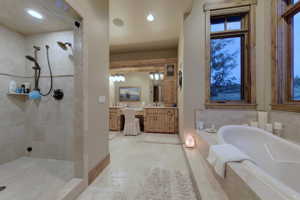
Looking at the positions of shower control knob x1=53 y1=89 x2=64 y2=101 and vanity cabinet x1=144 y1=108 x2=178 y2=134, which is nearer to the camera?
shower control knob x1=53 y1=89 x2=64 y2=101

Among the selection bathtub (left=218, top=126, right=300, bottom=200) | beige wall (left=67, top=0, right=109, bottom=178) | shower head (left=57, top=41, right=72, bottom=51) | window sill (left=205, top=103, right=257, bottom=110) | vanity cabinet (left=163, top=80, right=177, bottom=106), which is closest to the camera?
bathtub (left=218, top=126, right=300, bottom=200)

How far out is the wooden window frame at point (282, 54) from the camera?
1997 mm

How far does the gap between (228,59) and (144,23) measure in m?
2.09

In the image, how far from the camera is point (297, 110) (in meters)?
1.70

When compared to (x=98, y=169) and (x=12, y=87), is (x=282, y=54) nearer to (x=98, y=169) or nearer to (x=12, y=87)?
(x=98, y=169)

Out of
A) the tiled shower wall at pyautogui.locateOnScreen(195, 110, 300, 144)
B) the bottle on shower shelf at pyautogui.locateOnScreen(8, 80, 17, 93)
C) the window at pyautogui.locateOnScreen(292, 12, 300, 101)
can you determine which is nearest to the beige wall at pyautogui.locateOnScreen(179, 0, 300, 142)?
the tiled shower wall at pyautogui.locateOnScreen(195, 110, 300, 144)

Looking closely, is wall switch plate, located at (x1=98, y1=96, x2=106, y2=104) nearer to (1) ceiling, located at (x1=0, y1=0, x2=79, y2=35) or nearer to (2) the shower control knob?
(2) the shower control knob

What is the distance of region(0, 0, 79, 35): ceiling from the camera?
152 cm

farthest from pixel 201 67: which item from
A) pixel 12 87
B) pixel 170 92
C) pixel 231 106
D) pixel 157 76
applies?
pixel 12 87

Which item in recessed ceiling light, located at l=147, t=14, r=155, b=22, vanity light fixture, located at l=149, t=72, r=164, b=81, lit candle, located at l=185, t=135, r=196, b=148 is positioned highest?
recessed ceiling light, located at l=147, t=14, r=155, b=22

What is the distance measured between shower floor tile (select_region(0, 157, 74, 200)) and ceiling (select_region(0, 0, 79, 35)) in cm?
212

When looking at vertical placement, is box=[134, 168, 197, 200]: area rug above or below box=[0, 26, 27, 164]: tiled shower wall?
below

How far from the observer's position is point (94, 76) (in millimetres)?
1788

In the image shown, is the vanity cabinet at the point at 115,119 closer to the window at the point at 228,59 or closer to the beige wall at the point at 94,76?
the beige wall at the point at 94,76
